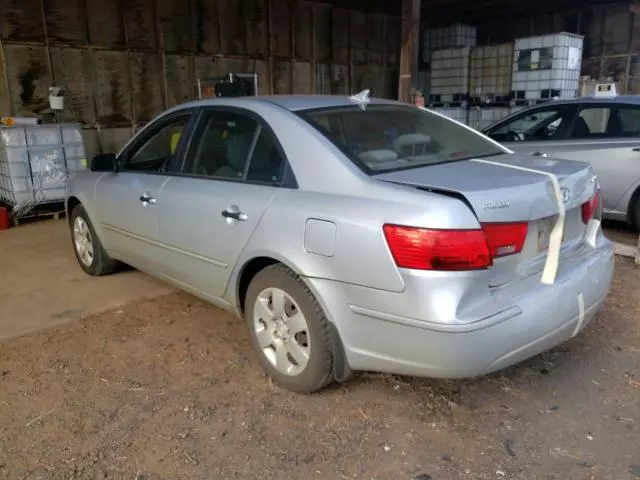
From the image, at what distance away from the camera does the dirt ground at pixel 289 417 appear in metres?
2.30

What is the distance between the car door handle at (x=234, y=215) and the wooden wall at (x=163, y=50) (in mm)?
6893

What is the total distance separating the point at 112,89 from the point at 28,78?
1.36 metres

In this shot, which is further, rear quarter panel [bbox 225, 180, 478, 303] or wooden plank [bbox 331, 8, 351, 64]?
wooden plank [bbox 331, 8, 351, 64]

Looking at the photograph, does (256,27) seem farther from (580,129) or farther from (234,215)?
(234,215)

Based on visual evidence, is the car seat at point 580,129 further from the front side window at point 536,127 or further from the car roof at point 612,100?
the car roof at point 612,100

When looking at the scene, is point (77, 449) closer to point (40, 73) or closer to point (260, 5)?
point (40, 73)

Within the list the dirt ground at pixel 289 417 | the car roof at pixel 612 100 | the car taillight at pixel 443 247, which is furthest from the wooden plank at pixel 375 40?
the car taillight at pixel 443 247

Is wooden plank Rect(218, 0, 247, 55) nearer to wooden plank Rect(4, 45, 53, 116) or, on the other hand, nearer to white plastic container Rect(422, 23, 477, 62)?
wooden plank Rect(4, 45, 53, 116)

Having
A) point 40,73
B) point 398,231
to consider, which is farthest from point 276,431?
point 40,73

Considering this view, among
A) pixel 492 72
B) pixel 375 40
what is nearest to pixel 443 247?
pixel 492 72

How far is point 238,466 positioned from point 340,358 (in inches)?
25.6

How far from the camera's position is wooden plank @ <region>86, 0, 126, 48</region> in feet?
29.5

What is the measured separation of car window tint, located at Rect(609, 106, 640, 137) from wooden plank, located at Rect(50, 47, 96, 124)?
7697 mm

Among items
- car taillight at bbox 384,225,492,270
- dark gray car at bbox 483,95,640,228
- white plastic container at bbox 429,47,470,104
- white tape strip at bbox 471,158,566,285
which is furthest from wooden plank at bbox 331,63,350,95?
car taillight at bbox 384,225,492,270
